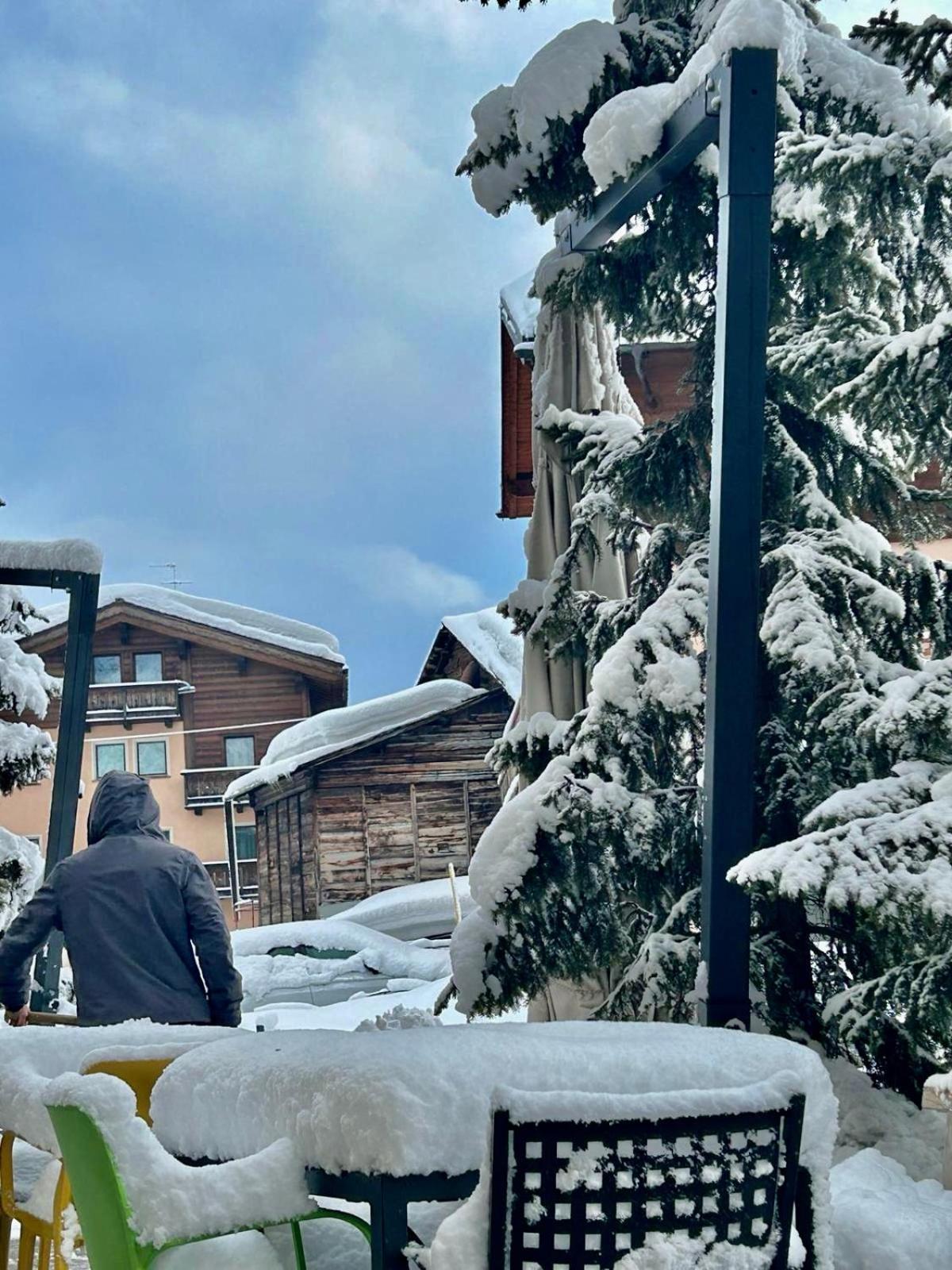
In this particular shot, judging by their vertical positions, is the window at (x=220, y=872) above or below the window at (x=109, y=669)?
below

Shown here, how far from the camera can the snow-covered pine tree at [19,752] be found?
20.5 feet

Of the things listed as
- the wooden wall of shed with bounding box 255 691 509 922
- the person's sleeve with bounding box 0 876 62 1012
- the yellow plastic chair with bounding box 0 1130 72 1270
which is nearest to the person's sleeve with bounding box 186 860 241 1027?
the person's sleeve with bounding box 0 876 62 1012

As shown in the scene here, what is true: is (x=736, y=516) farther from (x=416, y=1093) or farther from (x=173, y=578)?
(x=173, y=578)

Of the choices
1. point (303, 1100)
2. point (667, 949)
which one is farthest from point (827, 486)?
point (303, 1100)

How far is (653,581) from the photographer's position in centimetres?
489

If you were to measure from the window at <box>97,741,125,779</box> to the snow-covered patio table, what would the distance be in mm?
27989

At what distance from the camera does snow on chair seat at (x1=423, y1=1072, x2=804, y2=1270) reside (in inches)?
57.6

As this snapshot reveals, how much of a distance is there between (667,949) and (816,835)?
3.47 ft

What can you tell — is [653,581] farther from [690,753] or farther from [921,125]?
[921,125]

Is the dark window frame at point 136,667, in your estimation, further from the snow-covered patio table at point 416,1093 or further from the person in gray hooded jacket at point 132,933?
the snow-covered patio table at point 416,1093

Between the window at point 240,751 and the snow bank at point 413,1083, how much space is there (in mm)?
27333

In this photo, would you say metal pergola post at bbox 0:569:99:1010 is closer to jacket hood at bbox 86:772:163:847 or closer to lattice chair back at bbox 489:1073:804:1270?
jacket hood at bbox 86:772:163:847

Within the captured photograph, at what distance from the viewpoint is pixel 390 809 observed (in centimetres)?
2403

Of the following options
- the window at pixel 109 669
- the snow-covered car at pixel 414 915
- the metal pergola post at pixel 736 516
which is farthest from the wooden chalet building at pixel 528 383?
the window at pixel 109 669
